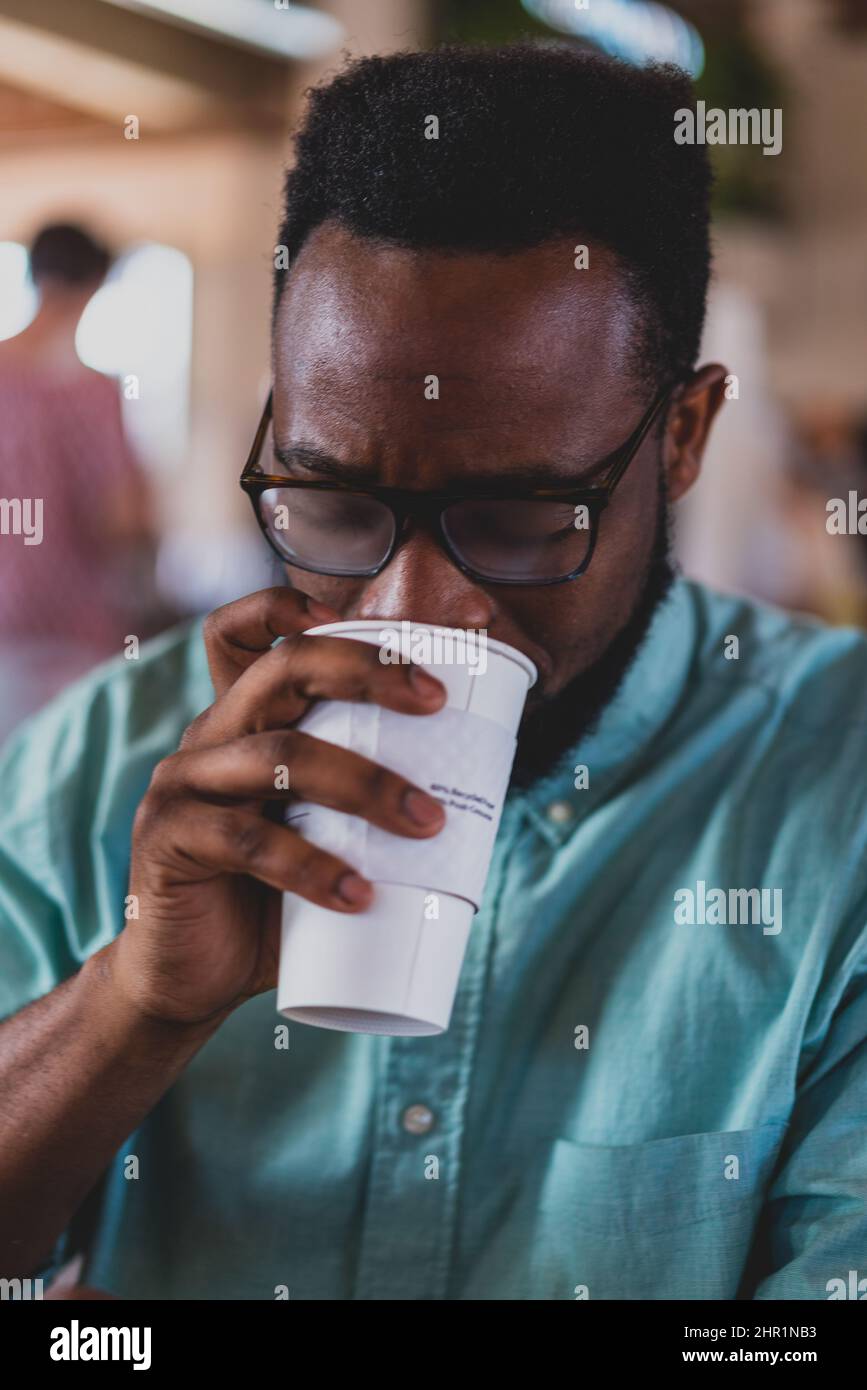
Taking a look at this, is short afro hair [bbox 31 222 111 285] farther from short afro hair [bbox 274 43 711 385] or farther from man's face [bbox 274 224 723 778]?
man's face [bbox 274 224 723 778]

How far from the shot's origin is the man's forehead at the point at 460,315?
81 centimetres

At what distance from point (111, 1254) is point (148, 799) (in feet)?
1.33

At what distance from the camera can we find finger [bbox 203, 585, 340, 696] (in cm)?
73

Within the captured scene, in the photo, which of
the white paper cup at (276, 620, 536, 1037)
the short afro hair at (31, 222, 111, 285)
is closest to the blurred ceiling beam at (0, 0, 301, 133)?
the short afro hair at (31, 222, 111, 285)

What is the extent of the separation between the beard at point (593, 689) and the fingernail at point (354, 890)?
0.80 feet

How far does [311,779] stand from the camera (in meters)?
0.62

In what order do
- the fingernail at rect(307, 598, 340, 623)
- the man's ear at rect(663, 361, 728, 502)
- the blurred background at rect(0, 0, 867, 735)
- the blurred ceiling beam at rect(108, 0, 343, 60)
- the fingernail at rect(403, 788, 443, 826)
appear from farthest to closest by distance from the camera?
the blurred ceiling beam at rect(108, 0, 343, 60) < the blurred background at rect(0, 0, 867, 735) < the man's ear at rect(663, 361, 728, 502) < the fingernail at rect(307, 598, 340, 623) < the fingernail at rect(403, 788, 443, 826)

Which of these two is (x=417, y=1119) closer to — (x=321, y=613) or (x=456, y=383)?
(x=321, y=613)

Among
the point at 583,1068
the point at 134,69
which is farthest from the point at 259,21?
the point at 583,1068

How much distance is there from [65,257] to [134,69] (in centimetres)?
231

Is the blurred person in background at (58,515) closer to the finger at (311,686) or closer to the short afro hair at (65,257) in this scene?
the short afro hair at (65,257)

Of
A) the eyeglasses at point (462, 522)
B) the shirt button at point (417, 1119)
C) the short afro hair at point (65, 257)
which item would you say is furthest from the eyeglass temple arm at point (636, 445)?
the short afro hair at point (65, 257)
